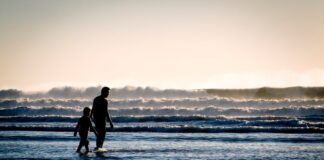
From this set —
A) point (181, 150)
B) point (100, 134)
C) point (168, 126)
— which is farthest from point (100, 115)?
point (168, 126)

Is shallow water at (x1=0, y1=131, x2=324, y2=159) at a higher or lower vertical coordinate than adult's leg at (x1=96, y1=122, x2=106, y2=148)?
lower

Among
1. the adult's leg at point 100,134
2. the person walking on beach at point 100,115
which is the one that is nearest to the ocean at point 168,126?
the adult's leg at point 100,134

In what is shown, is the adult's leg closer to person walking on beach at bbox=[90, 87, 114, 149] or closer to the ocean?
person walking on beach at bbox=[90, 87, 114, 149]

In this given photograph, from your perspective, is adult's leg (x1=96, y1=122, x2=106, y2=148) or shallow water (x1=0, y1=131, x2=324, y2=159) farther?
adult's leg (x1=96, y1=122, x2=106, y2=148)

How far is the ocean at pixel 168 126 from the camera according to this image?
1230 centimetres

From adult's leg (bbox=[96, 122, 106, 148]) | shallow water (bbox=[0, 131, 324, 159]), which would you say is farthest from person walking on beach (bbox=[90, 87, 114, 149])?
shallow water (bbox=[0, 131, 324, 159])

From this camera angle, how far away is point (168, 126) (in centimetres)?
2284

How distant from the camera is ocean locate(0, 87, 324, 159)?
12.3 meters

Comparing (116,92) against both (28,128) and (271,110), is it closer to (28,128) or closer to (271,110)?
(271,110)

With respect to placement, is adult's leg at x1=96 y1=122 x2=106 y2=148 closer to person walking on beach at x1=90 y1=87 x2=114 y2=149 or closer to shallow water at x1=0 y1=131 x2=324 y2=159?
person walking on beach at x1=90 y1=87 x2=114 y2=149

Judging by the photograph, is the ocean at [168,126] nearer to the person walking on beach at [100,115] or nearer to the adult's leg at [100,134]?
the adult's leg at [100,134]

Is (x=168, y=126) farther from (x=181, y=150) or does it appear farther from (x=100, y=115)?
(x=100, y=115)

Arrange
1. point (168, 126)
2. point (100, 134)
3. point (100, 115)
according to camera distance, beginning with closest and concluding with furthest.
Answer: point (100, 134) < point (100, 115) < point (168, 126)

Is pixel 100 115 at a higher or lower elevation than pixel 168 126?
higher
